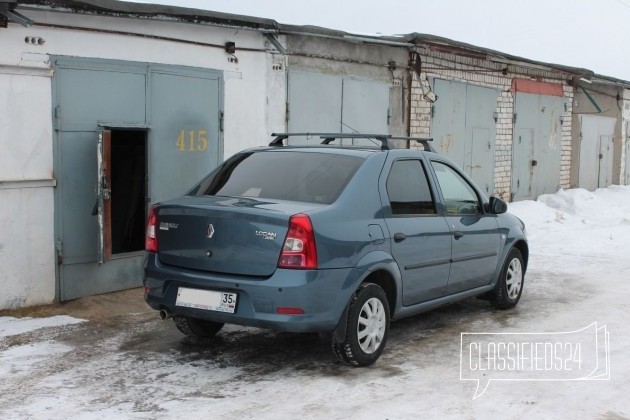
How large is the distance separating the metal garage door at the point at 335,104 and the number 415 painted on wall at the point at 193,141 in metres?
1.73

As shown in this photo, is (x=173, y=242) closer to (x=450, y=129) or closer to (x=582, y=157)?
(x=450, y=129)

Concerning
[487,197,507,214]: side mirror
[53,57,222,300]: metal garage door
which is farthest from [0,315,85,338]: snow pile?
[487,197,507,214]: side mirror

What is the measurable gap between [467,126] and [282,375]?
1045cm

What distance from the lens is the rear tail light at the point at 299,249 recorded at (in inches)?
213

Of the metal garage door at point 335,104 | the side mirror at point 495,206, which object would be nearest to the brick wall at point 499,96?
the metal garage door at point 335,104

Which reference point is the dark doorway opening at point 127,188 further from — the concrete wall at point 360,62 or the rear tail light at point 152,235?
the rear tail light at point 152,235

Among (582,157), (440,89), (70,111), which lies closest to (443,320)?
(70,111)

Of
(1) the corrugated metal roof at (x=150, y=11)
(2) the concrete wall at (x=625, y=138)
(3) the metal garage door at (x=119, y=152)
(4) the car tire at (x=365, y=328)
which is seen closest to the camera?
(4) the car tire at (x=365, y=328)

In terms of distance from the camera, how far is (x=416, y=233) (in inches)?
253

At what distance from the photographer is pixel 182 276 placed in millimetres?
5777

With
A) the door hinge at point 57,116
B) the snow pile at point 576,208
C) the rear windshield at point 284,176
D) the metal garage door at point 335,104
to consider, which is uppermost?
the metal garage door at point 335,104

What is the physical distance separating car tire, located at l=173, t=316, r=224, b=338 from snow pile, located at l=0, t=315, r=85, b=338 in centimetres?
137

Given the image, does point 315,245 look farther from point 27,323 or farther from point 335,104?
point 335,104

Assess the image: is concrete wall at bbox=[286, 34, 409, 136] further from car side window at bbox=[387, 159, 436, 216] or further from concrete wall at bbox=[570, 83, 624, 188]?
concrete wall at bbox=[570, 83, 624, 188]
